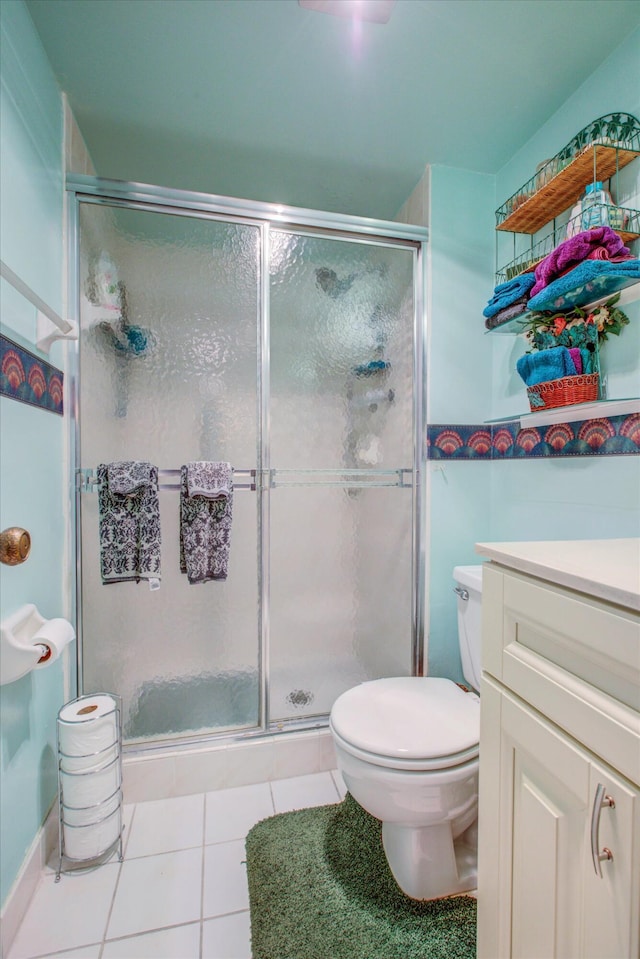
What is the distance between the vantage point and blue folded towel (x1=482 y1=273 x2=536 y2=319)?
138cm

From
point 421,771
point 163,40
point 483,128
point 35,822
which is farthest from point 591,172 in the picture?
point 35,822

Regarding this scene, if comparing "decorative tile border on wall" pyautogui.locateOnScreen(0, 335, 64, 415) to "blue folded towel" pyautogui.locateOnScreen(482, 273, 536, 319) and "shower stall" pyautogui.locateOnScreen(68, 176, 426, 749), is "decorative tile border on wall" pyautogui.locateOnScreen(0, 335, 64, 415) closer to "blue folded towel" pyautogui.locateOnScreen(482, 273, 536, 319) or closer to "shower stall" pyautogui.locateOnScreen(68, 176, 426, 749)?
"shower stall" pyautogui.locateOnScreen(68, 176, 426, 749)

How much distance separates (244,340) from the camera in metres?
1.67

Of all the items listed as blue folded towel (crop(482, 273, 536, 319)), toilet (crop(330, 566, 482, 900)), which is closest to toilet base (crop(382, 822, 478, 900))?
toilet (crop(330, 566, 482, 900))

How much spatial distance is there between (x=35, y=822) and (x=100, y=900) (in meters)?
0.27

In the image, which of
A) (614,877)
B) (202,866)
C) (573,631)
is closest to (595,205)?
(573,631)

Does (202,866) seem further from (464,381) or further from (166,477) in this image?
(464,381)

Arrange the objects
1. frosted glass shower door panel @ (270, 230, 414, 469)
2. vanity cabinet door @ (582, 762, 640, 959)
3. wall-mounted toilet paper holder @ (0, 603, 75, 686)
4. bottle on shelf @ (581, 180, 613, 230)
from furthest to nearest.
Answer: frosted glass shower door panel @ (270, 230, 414, 469) < bottle on shelf @ (581, 180, 613, 230) < wall-mounted toilet paper holder @ (0, 603, 75, 686) < vanity cabinet door @ (582, 762, 640, 959)

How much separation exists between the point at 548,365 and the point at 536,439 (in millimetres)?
330

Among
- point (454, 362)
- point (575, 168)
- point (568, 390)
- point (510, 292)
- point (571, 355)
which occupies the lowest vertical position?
point (568, 390)

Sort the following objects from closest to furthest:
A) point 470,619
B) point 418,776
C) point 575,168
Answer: point 418,776
point 575,168
point 470,619

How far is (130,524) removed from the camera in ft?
4.98

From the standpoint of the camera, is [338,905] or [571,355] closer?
[338,905]

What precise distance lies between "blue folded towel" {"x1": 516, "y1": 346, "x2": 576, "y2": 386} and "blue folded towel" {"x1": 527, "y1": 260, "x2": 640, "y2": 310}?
14cm
